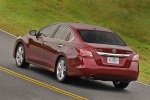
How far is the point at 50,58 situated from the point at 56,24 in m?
1.15

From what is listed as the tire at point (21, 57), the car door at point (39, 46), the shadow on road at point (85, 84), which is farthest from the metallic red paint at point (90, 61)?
the tire at point (21, 57)

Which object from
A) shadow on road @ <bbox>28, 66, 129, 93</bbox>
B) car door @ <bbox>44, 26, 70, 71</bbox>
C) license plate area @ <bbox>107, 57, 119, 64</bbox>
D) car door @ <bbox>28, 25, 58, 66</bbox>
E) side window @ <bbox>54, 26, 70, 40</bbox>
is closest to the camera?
license plate area @ <bbox>107, 57, 119, 64</bbox>

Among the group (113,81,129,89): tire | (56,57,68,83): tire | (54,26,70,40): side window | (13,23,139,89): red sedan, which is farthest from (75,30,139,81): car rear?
(113,81,129,89): tire

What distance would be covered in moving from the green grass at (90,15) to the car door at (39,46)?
14.9m

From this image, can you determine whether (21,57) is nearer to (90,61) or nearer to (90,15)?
Answer: (90,61)

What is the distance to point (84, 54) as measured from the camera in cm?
1222

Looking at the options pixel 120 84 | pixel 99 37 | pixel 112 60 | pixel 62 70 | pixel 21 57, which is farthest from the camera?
pixel 21 57

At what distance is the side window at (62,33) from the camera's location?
1323cm

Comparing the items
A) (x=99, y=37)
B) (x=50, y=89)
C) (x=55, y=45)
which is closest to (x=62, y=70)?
(x=55, y=45)

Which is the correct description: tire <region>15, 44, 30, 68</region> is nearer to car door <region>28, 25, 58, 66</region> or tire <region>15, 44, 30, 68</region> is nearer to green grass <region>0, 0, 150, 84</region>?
car door <region>28, 25, 58, 66</region>

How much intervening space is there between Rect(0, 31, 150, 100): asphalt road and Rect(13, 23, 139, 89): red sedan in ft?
1.08

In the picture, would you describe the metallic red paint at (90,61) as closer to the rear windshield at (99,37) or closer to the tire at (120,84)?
the rear windshield at (99,37)

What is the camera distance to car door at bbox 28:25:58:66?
13781 millimetres

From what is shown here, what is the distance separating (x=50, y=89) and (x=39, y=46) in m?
2.51
